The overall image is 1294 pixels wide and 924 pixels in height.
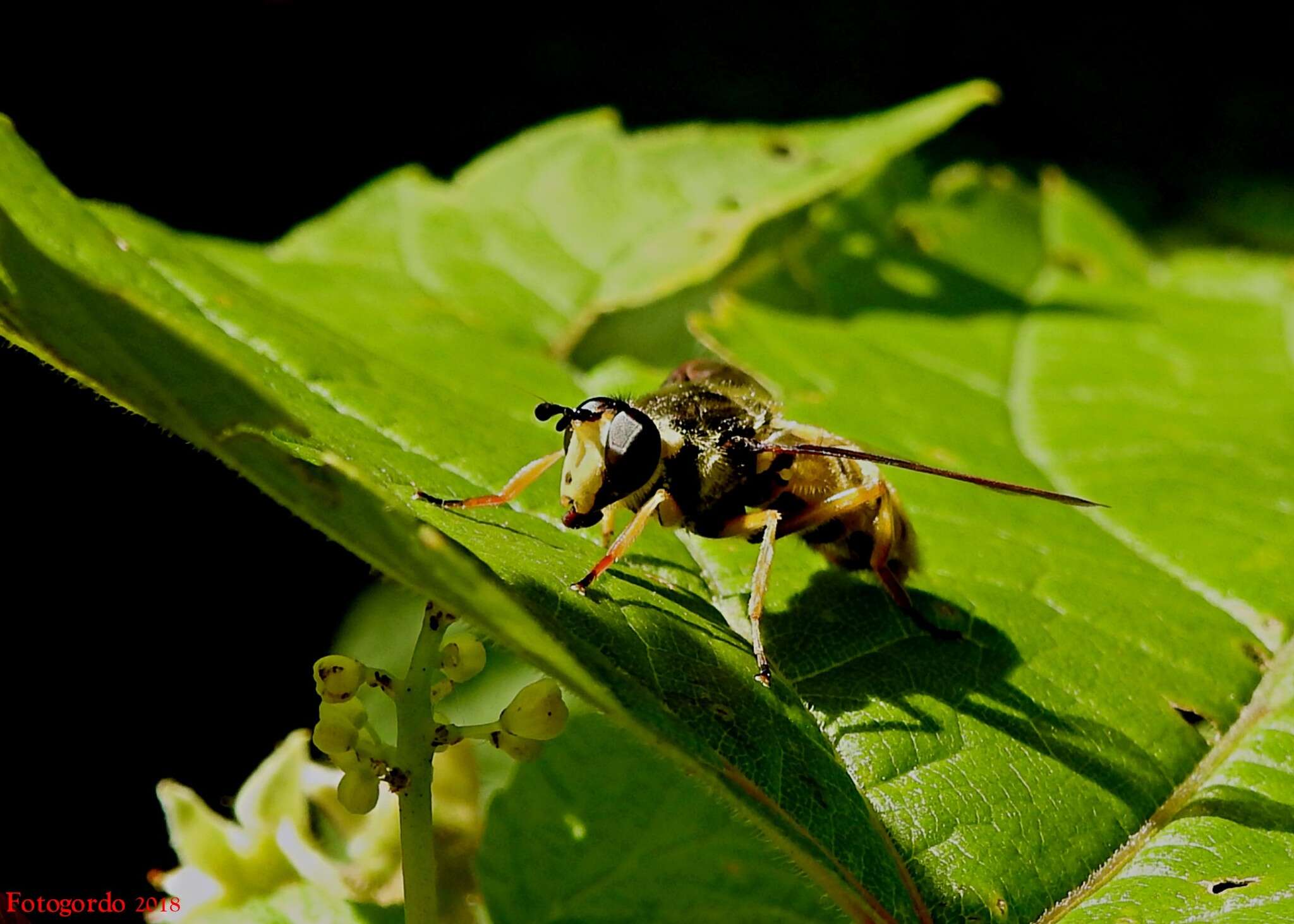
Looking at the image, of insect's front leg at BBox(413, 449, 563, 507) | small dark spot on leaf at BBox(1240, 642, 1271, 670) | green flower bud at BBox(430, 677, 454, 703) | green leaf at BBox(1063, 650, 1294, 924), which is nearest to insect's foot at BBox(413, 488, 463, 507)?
insect's front leg at BBox(413, 449, 563, 507)

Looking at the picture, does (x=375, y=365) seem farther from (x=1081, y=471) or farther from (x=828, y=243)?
(x=828, y=243)

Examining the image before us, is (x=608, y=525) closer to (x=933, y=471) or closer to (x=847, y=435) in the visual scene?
(x=933, y=471)

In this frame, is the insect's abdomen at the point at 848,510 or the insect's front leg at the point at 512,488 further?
the insect's abdomen at the point at 848,510

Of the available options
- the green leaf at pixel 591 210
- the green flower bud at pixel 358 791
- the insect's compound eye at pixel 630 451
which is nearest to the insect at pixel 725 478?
the insect's compound eye at pixel 630 451

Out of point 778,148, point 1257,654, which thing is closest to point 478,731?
point 1257,654

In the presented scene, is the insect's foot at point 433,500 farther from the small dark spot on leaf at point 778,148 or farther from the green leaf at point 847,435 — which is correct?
the small dark spot on leaf at point 778,148

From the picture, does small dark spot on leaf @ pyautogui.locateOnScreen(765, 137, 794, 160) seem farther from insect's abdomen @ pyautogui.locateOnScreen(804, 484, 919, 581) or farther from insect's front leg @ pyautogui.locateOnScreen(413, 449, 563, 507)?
insect's front leg @ pyautogui.locateOnScreen(413, 449, 563, 507)

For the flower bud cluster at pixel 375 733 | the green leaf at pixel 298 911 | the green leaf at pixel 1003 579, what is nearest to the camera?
the flower bud cluster at pixel 375 733
